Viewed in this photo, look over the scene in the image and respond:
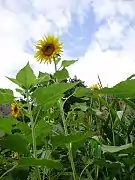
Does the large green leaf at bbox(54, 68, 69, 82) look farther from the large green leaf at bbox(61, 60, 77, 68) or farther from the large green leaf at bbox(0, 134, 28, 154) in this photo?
the large green leaf at bbox(0, 134, 28, 154)

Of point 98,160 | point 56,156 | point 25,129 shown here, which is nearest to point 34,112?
point 25,129

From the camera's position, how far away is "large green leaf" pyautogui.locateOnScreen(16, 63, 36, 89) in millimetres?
914

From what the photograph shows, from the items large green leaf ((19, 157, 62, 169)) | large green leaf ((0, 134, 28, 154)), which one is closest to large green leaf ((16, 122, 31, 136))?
large green leaf ((0, 134, 28, 154))

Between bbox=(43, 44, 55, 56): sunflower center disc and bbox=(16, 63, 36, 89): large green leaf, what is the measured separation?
65cm

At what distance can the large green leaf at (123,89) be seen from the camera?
832mm

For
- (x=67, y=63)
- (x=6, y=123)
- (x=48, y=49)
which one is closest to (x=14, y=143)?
(x=6, y=123)

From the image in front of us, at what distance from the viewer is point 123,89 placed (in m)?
0.86

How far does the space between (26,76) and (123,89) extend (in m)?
0.23

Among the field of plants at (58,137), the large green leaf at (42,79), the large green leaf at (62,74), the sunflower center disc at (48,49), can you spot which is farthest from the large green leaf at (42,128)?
the sunflower center disc at (48,49)

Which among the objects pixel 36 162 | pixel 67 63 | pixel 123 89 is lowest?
pixel 36 162

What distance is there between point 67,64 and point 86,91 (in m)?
0.22

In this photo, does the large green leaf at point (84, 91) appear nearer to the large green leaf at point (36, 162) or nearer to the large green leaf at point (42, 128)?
the large green leaf at point (42, 128)

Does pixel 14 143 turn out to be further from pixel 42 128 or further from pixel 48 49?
pixel 48 49

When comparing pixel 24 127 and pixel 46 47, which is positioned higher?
pixel 46 47
